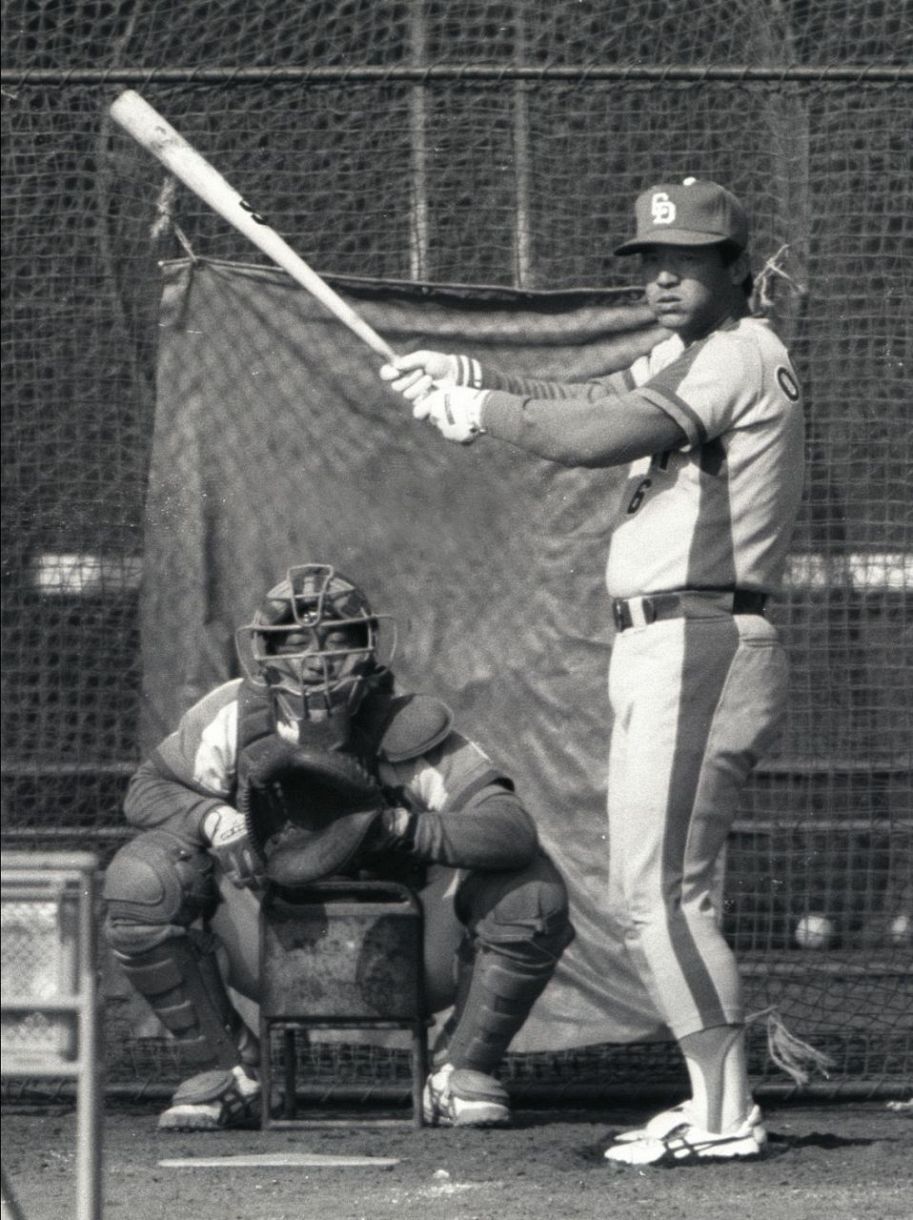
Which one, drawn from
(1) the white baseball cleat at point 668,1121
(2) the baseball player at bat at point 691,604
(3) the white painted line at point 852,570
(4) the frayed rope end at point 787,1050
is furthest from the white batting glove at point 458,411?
(4) the frayed rope end at point 787,1050

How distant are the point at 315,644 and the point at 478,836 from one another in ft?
1.95

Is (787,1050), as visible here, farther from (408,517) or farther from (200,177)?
(200,177)

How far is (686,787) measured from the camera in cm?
495

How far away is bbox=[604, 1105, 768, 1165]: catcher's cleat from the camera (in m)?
4.96

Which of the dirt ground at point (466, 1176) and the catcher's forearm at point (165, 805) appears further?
the catcher's forearm at point (165, 805)

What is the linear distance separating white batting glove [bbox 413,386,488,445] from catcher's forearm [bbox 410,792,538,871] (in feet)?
2.99

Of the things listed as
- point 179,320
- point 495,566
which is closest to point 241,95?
point 179,320

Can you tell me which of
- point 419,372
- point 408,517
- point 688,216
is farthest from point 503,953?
point 688,216

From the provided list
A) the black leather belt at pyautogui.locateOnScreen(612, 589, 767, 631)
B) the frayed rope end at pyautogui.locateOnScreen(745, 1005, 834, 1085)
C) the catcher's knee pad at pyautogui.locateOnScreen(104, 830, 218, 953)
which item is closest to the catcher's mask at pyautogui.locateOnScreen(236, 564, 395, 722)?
the catcher's knee pad at pyautogui.locateOnScreen(104, 830, 218, 953)

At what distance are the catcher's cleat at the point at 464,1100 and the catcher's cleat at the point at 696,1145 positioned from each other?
54 cm

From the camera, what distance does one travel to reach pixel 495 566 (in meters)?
6.16

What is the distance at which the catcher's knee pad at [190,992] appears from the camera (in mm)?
5562

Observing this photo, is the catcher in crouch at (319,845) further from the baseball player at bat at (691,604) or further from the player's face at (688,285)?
the player's face at (688,285)

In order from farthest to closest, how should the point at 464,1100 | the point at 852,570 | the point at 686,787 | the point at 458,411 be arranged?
the point at 852,570, the point at 464,1100, the point at 458,411, the point at 686,787
